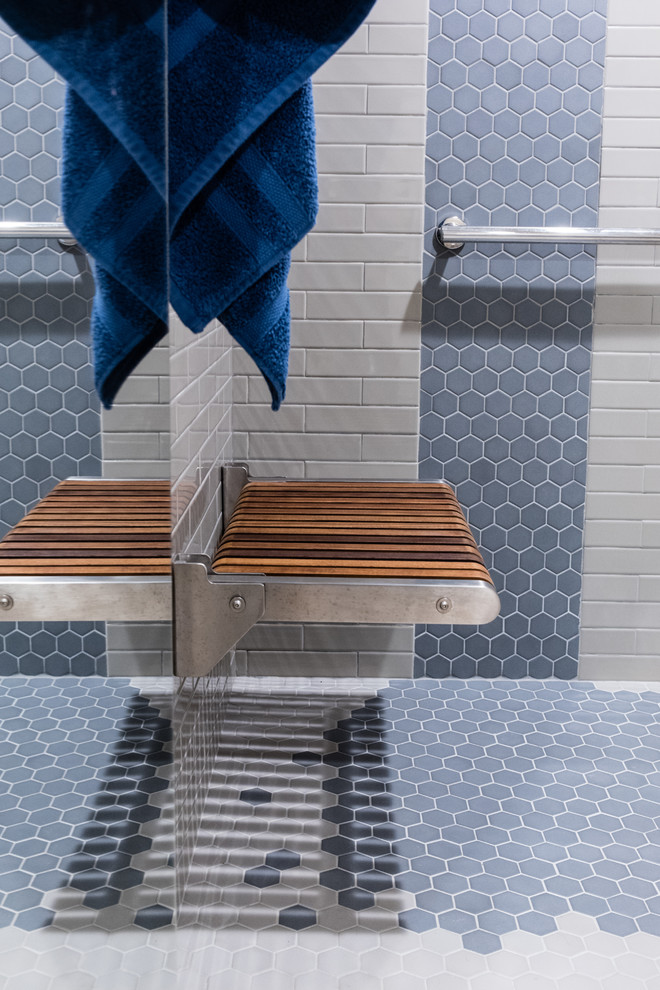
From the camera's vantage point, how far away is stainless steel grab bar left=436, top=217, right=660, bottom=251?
2.00 meters

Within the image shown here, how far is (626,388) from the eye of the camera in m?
2.18

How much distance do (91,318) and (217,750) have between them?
1.28 meters

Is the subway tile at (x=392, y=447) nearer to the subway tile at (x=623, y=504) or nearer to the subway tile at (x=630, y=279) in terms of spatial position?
the subway tile at (x=623, y=504)

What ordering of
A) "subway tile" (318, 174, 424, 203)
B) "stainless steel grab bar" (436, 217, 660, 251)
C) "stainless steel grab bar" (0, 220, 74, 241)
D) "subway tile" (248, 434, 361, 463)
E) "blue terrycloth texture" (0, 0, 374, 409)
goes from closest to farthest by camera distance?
"stainless steel grab bar" (0, 220, 74, 241)
"blue terrycloth texture" (0, 0, 374, 409)
"stainless steel grab bar" (436, 217, 660, 251)
"subway tile" (318, 174, 424, 203)
"subway tile" (248, 434, 361, 463)

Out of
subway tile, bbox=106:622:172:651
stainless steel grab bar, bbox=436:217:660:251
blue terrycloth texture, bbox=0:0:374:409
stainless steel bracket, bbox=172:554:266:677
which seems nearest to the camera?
blue terrycloth texture, bbox=0:0:374:409

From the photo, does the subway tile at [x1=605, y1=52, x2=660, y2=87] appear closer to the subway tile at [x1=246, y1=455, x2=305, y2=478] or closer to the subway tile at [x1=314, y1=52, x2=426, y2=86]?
the subway tile at [x1=314, y1=52, x2=426, y2=86]

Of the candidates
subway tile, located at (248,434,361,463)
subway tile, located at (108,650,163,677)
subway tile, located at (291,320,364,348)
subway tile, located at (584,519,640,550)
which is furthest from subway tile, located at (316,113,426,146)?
subway tile, located at (108,650,163,677)

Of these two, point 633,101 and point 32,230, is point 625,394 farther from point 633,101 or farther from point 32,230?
point 32,230

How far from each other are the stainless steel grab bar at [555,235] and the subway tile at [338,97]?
1.13 ft

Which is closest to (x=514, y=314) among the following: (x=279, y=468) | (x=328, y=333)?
(x=328, y=333)

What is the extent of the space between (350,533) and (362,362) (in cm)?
66

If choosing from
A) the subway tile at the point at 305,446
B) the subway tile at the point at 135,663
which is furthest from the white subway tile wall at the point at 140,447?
the subway tile at the point at 305,446

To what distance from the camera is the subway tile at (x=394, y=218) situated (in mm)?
2115

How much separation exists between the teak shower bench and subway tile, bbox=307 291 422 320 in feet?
1.32
